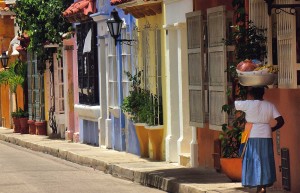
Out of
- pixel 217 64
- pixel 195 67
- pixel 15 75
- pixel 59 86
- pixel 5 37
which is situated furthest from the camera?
pixel 5 37

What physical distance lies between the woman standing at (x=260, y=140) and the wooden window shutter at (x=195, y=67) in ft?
13.6

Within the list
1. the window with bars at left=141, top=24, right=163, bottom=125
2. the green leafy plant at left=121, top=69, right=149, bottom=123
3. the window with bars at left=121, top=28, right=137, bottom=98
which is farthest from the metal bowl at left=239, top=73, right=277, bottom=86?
the window with bars at left=121, top=28, right=137, bottom=98

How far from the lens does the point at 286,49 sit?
14078mm

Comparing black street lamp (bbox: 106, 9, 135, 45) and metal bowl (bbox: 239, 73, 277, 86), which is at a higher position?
black street lamp (bbox: 106, 9, 135, 45)

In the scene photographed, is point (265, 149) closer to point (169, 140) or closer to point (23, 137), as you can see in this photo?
point (169, 140)

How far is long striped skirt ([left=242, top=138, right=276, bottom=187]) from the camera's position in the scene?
13.9 metres

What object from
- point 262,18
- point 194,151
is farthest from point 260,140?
point 194,151

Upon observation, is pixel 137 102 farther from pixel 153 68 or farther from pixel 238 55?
pixel 238 55

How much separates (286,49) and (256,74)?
531 mm

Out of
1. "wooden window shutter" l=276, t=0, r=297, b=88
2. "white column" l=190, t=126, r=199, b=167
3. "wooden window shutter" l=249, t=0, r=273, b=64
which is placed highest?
"wooden window shutter" l=249, t=0, r=273, b=64

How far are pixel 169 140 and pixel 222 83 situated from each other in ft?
13.8

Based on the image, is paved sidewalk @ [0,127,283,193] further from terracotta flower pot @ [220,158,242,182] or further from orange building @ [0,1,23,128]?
orange building @ [0,1,23,128]

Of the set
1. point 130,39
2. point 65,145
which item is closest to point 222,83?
point 130,39

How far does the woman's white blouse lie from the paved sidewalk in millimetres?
1192
